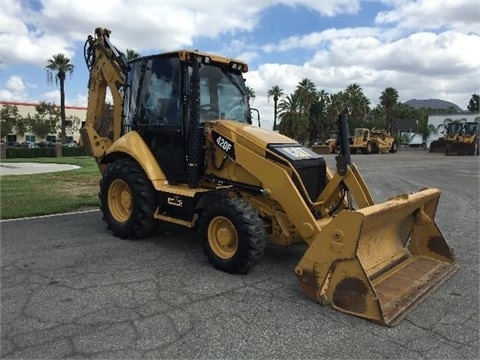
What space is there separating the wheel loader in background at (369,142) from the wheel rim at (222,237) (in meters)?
35.1

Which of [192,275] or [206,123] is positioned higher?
[206,123]

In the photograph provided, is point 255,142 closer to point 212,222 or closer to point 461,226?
point 212,222

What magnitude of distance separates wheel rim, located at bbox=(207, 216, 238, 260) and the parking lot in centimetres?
25

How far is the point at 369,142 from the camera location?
40.0 m

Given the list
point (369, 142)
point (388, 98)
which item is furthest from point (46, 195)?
point (388, 98)

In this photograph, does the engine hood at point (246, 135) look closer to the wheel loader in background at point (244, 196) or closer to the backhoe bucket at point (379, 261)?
the wheel loader in background at point (244, 196)


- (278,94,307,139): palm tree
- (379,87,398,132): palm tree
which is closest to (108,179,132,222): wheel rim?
(278,94,307,139): palm tree

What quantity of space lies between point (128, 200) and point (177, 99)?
1.78 metres

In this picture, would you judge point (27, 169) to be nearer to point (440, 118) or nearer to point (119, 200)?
point (119, 200)

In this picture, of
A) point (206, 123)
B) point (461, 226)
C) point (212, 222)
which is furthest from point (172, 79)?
point (461, 226)

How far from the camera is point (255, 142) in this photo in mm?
5781

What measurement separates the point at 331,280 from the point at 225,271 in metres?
→ 1.44

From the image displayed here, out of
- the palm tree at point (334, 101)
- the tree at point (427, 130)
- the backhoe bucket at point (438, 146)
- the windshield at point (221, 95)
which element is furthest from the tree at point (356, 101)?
the windshield at point (221, 95)

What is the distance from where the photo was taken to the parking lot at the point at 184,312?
3.64 meters
